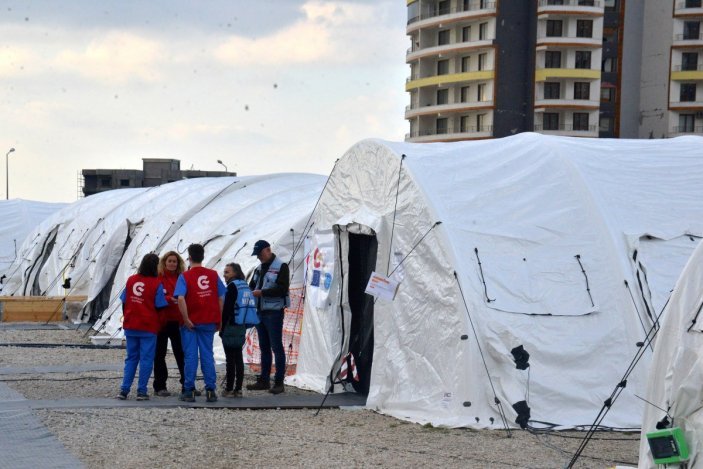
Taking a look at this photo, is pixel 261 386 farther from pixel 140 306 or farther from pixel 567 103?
pixel 567 103

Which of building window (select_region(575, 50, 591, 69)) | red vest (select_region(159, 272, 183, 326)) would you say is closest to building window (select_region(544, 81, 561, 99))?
building window (select_region(575, 50, 591, 69))

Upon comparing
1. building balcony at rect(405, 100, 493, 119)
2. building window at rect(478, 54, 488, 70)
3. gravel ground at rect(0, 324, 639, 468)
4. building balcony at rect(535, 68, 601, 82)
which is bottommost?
gravel ground at rect(0, 324, 639, 468)

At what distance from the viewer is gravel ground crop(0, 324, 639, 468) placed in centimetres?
855

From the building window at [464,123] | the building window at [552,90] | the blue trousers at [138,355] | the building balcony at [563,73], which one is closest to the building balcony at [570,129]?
the building window at [552,90]

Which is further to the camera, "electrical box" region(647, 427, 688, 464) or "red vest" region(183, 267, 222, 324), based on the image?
"red vest" region(183, 267, 222, 324)

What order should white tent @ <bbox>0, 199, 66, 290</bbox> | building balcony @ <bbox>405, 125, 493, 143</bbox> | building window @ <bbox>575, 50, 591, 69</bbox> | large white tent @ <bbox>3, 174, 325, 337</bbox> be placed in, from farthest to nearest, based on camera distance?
A: building window @ <bbox>575, 50, 591, 69</bbox> → building balcony @ <bbox>405, 125, 493, 143</bbox> → white tent @ <bbox>0, 199, 66, 290</bbox> → large white tent @ <bbox>3, 174, 325, 337</bbox>

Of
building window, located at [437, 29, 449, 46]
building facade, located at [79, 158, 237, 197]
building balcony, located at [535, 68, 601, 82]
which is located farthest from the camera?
building facade, located at [79, 158, 237, 197]

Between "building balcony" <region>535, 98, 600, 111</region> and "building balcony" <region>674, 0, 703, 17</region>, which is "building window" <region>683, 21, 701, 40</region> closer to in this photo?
"building balcony" <region>674, 0, 703, 17</region>

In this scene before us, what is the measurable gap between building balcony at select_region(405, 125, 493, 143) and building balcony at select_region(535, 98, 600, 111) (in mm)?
3395

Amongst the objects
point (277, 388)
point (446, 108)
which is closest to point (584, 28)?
point (446, 108)

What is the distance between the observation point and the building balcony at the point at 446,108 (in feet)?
205

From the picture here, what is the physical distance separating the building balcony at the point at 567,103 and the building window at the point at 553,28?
153 inches

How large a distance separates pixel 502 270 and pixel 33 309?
1546 cm

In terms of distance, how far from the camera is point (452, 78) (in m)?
63.7
